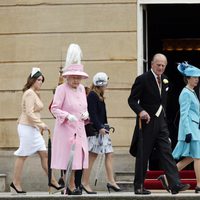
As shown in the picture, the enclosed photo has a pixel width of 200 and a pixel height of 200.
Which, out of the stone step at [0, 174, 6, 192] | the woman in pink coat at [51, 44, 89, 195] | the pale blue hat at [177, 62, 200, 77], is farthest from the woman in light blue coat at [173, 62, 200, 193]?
the stone step at [0, 174, 6, 192]

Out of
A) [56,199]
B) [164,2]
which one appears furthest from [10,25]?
[56,199]

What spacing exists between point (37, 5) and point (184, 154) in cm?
482

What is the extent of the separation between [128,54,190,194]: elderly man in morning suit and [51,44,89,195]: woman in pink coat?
2.64 feet

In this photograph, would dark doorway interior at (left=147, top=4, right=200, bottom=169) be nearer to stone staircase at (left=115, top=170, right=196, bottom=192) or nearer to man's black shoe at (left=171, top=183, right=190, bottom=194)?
stone staircase at (left=115, top=170, right=196, bottom=192)

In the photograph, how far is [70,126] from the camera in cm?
1165

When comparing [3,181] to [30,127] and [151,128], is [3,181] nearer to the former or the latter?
[30,127]

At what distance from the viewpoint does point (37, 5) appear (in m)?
16.4

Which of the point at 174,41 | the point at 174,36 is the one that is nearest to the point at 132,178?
the point at 174,41

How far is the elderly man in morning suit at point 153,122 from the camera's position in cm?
1194

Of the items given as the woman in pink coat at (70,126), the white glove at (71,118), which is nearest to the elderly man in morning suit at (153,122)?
the woman in pink coat at (70,126)

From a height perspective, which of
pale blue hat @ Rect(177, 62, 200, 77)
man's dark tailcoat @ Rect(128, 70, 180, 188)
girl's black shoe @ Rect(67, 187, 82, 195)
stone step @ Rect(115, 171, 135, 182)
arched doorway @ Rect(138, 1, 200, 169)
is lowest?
girl's black shoe @ Rect(67, 187, 82, 195)

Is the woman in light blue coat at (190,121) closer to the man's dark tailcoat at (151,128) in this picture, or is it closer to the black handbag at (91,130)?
the man's dark tailcoat at (151,128)

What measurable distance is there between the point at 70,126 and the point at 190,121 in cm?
236

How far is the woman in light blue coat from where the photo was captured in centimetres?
1314
